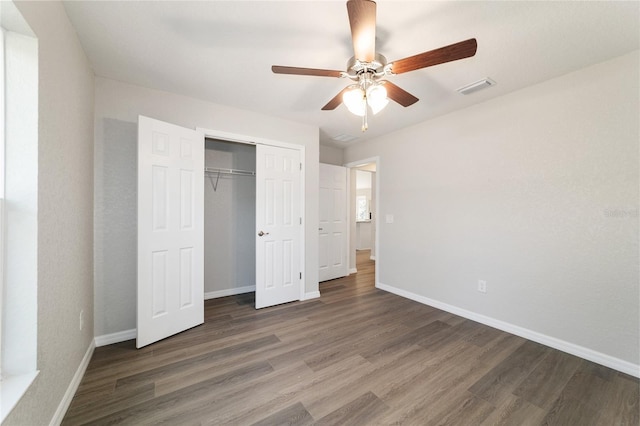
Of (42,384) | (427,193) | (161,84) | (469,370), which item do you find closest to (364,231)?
(427,193)

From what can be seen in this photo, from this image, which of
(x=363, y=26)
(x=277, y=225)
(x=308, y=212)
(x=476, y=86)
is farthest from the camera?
(x=308, y=212)

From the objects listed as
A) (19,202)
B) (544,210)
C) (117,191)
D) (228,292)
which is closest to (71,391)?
(19,202)

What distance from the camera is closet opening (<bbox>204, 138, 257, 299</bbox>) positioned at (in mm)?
3496

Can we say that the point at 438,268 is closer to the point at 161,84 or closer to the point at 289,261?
the point at 289,261

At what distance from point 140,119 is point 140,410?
7.28 feet

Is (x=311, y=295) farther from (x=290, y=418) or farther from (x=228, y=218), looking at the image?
(x=290, y=418)

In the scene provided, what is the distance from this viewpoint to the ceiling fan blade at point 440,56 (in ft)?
4.17

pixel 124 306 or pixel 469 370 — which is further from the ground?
pixel 124 306

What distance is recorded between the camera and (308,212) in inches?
137

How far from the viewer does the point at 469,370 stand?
Result: 1.93 meters

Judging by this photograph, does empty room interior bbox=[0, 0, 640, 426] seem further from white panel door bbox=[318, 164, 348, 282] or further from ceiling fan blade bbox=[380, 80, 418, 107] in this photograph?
white panel door bbox=[318, 164, 348, 282]

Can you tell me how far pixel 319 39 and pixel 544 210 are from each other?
8.24 feet

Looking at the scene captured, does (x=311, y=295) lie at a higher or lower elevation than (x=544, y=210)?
lower

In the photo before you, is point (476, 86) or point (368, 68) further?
point (476, 86)
